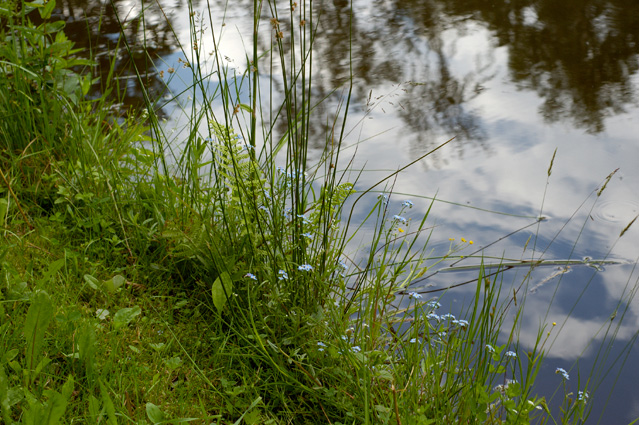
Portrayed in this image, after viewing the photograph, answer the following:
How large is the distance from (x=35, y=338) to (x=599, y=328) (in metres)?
1.82

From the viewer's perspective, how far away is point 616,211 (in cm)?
265

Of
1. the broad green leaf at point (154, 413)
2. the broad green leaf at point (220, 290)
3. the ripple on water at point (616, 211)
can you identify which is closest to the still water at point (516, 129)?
the ripple on water at point (616, 211)

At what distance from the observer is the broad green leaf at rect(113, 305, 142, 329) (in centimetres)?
182

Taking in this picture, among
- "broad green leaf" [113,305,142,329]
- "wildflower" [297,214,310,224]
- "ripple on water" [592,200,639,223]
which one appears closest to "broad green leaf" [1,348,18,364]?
"broad green leaf" [113,305,142,329]

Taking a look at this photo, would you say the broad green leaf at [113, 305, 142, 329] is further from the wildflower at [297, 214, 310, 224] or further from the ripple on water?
the ripple on water

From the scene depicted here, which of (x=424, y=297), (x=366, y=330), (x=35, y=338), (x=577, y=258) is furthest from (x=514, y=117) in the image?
(x=35, y=338)

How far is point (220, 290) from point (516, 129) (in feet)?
6.61

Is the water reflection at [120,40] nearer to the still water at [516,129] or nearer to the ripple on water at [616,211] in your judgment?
the still water at [516,129]

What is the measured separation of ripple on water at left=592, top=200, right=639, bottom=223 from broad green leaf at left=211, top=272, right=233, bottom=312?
65.0 inches

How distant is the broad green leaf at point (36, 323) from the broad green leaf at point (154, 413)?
0.34m

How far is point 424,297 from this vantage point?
7.67 feet

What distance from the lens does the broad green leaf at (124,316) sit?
1.82 meters

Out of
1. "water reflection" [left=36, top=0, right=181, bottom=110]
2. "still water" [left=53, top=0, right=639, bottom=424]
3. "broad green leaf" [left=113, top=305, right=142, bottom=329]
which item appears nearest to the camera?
"broad green leaf" [left=113, top=305, right=142, bottom=329]

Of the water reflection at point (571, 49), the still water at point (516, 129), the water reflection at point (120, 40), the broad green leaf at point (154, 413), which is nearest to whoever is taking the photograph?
the broad green leaf at point (154, 413)
